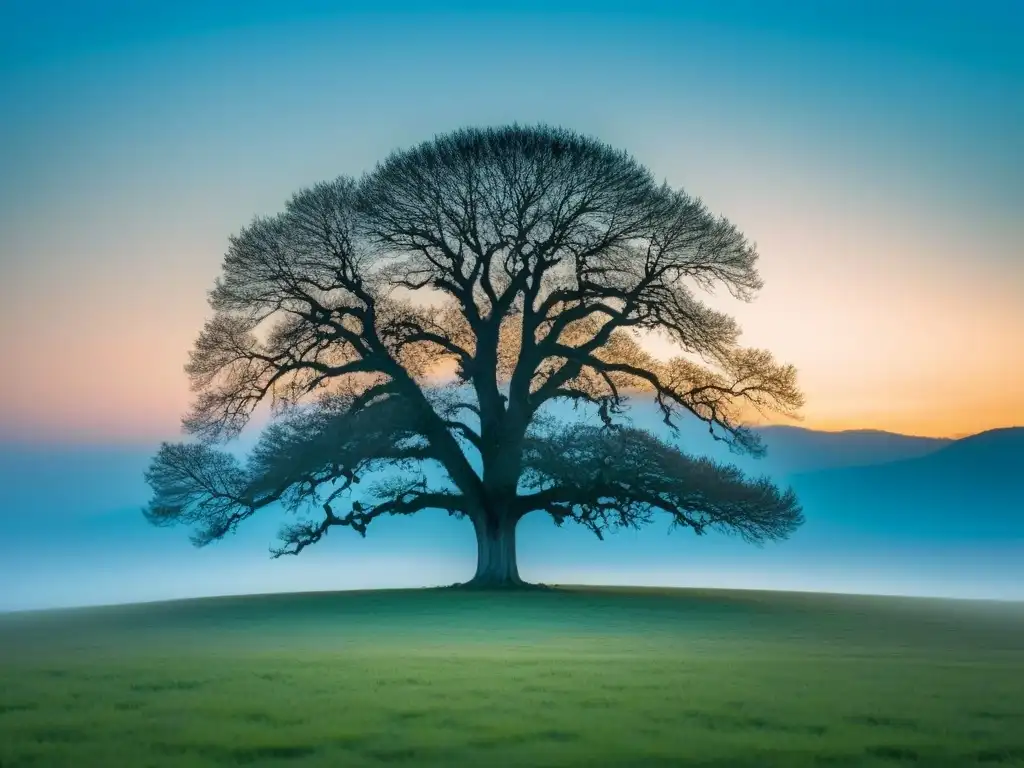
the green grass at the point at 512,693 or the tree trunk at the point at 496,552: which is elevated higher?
the tree trunk at the point at 496,552

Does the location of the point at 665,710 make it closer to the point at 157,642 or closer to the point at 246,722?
the point at 246,722

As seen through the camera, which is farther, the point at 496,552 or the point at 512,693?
the point at 496,552

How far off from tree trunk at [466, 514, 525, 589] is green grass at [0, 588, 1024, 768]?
331 inches

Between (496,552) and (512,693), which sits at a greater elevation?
(496,552)

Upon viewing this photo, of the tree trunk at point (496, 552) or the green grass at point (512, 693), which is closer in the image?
the green grass at point (512, 693)

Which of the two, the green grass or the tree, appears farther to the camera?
the tree

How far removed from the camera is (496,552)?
35781mm

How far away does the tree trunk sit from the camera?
117 feet

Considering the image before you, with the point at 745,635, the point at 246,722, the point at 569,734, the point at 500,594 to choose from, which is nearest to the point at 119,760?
the point at 246,722

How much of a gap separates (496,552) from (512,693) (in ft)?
73.3

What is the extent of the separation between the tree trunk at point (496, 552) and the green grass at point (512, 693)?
8402 millimetres

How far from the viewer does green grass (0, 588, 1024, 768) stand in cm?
1021

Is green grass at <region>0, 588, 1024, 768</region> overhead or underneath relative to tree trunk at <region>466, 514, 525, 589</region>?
underneath

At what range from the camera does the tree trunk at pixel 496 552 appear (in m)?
35.6
